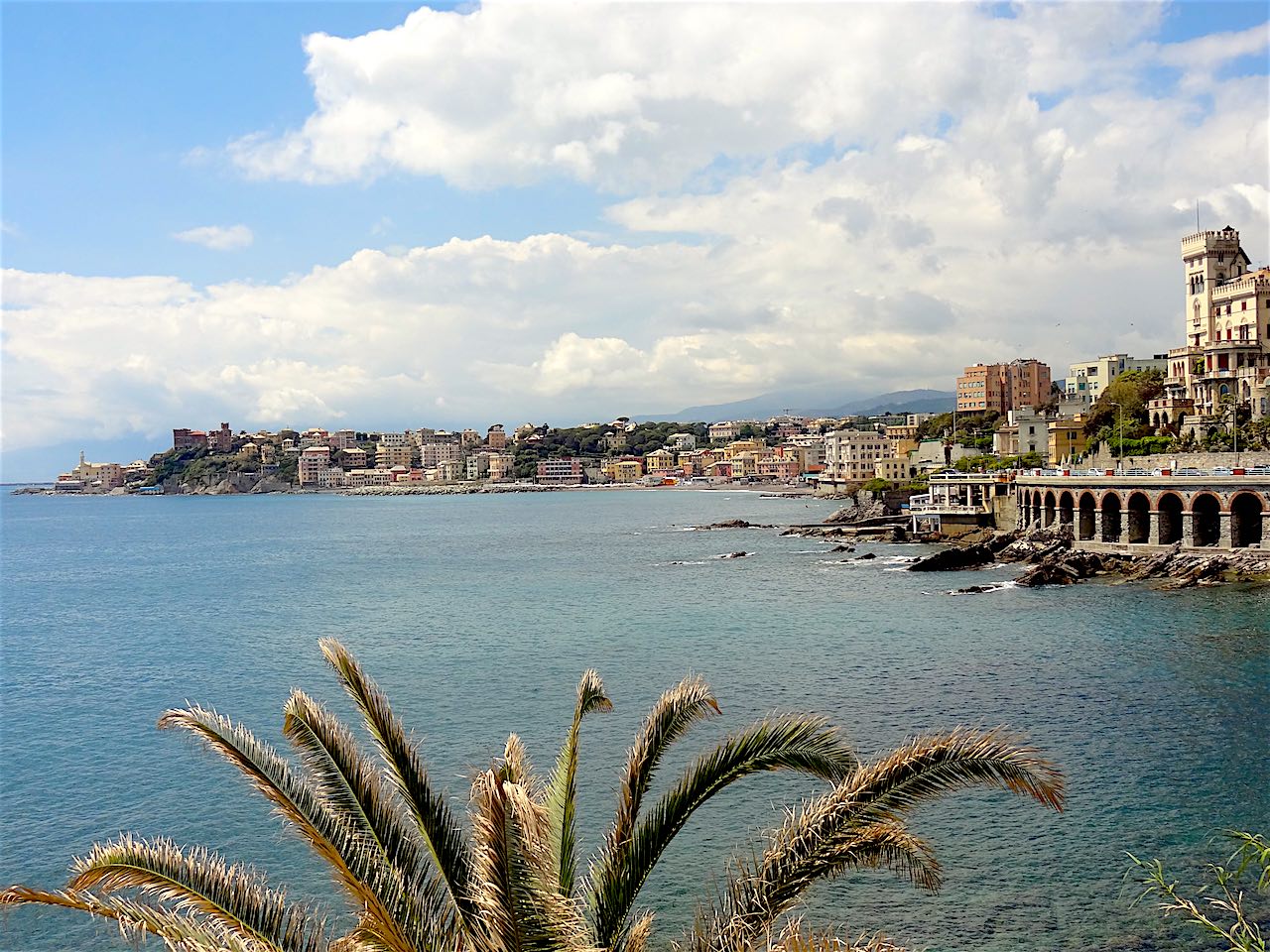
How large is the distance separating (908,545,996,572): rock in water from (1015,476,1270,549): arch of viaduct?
5.45 meters

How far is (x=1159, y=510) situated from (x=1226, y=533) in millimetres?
4264

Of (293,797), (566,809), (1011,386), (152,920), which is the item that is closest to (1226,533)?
(566,809)

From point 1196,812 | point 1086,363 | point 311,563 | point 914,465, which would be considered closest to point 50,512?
point 311,563

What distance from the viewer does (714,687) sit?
27422 mm

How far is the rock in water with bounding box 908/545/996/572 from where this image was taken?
53.0 meters

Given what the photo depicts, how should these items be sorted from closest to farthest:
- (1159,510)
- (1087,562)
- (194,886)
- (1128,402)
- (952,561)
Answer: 1. (194,886)
2. (1087,562)
3. (1159,510)
4. (952,561)
5. (1128,402)

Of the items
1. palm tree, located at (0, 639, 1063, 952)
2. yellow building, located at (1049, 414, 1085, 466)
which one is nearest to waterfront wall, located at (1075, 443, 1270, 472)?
yellow building, located at (1049, 414, 1085, 466)

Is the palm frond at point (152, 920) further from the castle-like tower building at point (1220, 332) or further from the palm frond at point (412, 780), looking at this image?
the castle-like tower building at point (1220, 332)

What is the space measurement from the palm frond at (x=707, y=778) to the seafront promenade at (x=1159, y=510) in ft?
143

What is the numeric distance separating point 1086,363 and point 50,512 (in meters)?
160

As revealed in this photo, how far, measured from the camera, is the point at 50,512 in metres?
175

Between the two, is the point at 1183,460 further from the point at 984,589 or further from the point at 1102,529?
the point at 984,589

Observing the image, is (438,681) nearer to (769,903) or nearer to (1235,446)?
(769,903)

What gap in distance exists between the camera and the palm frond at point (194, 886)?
6.63 m
